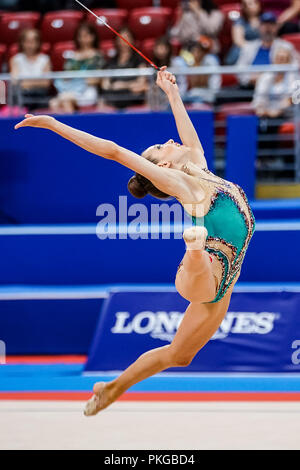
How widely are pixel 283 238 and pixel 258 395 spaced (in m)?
1.41

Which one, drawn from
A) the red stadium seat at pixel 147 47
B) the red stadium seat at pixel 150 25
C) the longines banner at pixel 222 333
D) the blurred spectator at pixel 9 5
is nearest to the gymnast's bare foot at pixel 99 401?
the longines banner at pixel 222 333

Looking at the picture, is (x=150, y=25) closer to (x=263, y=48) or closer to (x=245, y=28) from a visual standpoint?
(x=245, y=28)

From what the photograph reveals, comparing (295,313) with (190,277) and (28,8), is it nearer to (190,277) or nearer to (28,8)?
(190,277)

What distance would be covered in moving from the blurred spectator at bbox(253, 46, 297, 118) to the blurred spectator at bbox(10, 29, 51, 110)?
1776mm

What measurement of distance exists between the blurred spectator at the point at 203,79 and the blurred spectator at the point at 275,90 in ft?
1.13

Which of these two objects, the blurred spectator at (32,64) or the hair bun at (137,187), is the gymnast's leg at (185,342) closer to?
the hair bun at (137,187)

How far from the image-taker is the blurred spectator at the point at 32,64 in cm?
634

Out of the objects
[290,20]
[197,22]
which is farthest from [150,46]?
[290,20]

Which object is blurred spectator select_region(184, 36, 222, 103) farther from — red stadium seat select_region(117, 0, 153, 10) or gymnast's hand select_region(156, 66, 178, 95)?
gymnast's hand select_region(156, 66, 178, 95)

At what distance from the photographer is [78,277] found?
16.4ft

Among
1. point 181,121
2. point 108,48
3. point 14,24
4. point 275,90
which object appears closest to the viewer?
point 181,121

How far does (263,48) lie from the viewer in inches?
244

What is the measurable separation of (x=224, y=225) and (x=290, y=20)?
14.6ft
